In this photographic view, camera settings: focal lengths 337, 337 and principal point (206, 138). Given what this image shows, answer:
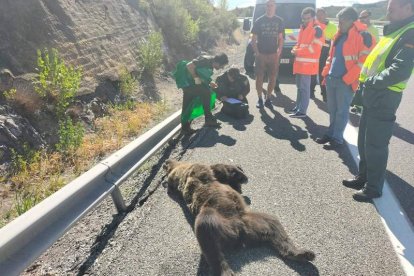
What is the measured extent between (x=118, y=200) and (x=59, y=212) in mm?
959

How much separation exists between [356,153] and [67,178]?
13.8 ft

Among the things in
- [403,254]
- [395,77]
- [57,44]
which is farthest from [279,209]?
[57,44]

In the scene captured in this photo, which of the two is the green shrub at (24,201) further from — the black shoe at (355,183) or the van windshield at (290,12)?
the van windshield at (290,12)

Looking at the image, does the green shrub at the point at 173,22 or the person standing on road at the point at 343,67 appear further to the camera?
the green shrub at the point at 173,22

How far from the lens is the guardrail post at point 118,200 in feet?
11.5

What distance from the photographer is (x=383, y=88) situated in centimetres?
368

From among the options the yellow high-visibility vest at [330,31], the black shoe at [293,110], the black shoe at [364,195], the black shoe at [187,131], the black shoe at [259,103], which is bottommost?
the black shoe at [293,110]

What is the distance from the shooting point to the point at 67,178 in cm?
452

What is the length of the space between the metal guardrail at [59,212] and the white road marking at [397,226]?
104 inches

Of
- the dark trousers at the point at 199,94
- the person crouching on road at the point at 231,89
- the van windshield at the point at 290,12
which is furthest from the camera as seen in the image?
the van windshield at the point at 290,12

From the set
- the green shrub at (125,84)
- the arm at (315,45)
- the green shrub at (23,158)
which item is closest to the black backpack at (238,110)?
the arm at (315,45)

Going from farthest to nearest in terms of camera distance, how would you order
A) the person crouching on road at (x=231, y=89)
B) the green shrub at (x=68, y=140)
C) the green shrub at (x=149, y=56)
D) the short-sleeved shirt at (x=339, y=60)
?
the green shrub at (x=149, y=56), the person crouching on road at (x=231, y=89), the short-sleeved shirt at (x=339, y=60), the green shrub at (x=68, y=140)

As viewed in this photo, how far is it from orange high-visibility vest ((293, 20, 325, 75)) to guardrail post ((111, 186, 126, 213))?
4.97 m

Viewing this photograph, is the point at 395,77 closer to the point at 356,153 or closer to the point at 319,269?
the point at 356,153
